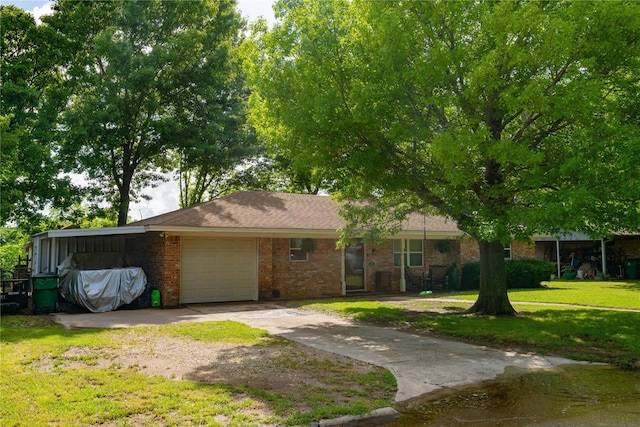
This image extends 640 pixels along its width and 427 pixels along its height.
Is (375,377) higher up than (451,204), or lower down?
lower down

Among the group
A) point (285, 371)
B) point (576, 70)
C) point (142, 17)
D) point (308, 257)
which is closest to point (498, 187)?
point (576, 70)

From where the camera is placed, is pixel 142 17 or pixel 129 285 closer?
pixel 129 285

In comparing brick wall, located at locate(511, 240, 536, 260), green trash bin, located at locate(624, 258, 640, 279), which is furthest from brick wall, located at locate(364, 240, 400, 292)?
green trash bin, located at locate(624, 258, 640, 279)

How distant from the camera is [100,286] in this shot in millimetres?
15109

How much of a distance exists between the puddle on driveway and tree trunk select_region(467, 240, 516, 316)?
5.73m

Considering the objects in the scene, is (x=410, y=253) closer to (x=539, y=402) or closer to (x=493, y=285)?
(x=493, y=285)

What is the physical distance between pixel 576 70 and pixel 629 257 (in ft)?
75.4

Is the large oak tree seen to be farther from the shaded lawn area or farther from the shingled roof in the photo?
the shingled roof

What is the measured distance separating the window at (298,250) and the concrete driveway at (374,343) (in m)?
3.35

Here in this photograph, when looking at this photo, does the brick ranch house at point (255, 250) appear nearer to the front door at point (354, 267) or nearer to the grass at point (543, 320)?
the front door at point (354, 267)

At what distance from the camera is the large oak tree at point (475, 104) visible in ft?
32.4

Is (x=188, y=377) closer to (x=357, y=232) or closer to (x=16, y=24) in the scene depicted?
(x=357, y=232)

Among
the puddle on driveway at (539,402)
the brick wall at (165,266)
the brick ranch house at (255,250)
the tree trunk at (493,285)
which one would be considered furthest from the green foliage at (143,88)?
the puddle on driveway at (539,402)

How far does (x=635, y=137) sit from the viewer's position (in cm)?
917
